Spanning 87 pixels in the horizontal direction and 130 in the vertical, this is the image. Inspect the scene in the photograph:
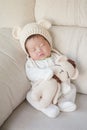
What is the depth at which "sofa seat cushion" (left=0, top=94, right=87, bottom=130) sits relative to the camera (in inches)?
45.4

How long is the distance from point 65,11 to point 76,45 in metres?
0.22

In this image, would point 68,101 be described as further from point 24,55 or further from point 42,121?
point 24,55

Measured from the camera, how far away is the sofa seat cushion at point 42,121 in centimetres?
115

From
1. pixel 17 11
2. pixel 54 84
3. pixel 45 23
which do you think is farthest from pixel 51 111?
pixel 17 11

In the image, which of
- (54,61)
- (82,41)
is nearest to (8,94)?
(54,61)

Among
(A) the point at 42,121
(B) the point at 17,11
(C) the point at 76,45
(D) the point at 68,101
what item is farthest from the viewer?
(B) the point at 17,11

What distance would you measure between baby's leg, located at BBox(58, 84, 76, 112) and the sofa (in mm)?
28

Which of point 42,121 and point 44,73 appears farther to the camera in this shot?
point 44,73

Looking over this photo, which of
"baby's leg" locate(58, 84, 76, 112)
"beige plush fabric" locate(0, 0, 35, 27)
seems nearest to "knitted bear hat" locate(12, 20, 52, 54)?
"beige plush fabric" locate(0, 0, 35, 27)

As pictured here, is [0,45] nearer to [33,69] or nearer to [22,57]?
[22,57]

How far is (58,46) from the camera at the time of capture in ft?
4.69

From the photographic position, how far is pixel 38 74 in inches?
52.0

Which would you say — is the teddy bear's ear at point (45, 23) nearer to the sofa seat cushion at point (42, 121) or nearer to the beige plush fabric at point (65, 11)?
the beige plush fabric at point (65, 11)

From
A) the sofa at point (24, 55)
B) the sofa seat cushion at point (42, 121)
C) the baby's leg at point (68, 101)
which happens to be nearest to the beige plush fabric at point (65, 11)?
the sofa at point (24, 55)
